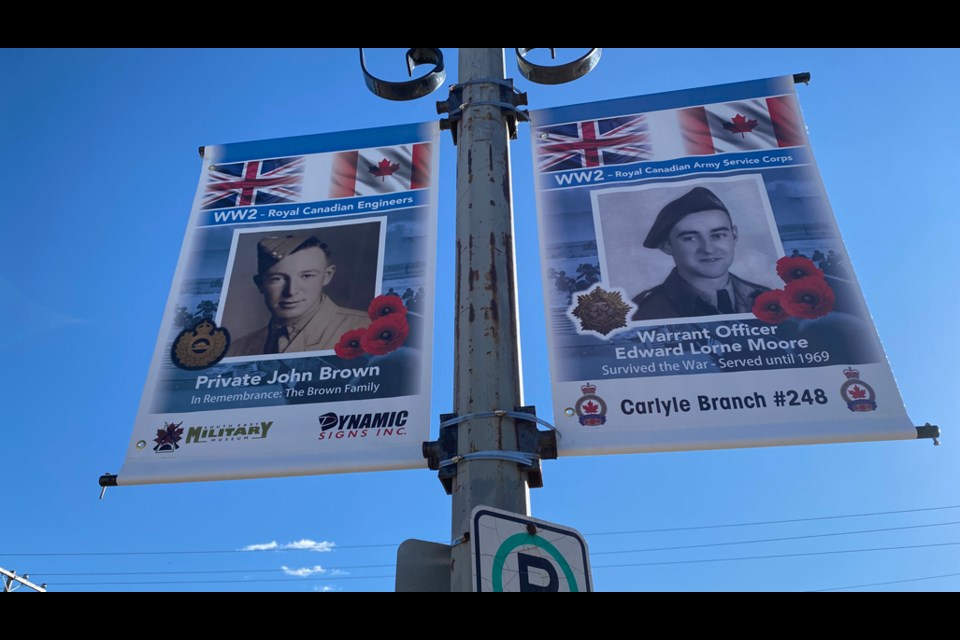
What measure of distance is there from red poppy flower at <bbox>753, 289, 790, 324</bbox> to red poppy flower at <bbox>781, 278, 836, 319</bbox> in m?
0.03

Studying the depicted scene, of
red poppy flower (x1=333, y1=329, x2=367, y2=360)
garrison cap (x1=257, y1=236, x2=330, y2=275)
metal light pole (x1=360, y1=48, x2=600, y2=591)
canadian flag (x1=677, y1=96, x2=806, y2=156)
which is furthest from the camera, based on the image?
canadian flag (x1=677, y1=96, x2=806, y2=156)

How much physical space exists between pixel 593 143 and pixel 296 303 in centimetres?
222

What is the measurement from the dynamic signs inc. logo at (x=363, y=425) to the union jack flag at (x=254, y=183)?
201 centimetres

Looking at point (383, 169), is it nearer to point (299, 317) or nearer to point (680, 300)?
point (299, 317)

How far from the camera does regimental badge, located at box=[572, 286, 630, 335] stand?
4.45 meters

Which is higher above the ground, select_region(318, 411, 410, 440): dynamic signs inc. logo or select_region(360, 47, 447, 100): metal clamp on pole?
select_region(360, 47, 447, 100): metal clamp on pole

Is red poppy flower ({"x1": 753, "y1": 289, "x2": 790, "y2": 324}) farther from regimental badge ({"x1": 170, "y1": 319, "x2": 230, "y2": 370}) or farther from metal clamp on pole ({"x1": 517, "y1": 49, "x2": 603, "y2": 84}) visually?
regimental badge ({"x1": 170, "y1": 319, "x2": 230, "y2": 370})

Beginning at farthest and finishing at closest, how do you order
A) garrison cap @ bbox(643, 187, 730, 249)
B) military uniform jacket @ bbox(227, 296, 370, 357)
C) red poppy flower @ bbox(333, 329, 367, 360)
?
garrison cap @ bbox(643, 187, 730, 249), military uniform jacket @ bbox(227, 296, 370, 357), red poppy flower @ bbox(333, 329, 367, 360)

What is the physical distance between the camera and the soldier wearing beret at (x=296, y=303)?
481cm

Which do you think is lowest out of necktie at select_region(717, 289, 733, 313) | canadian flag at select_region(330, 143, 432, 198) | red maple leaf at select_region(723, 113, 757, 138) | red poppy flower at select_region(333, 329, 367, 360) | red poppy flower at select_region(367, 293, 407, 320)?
red poppy flower at select_region(333, 329, 367, 360)

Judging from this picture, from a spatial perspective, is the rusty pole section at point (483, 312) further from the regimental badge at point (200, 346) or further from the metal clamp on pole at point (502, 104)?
the regimental badge at point (200, 346)

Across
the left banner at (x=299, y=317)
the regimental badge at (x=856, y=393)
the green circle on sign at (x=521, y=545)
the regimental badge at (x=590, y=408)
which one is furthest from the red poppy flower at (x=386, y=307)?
the regimental badge at (x=856, y=393)

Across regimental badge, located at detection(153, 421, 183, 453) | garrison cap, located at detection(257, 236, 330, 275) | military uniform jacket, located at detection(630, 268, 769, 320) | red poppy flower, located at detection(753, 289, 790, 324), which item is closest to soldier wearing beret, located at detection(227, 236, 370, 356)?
garrison cap, located at detection(257, 236, 330, 275)
